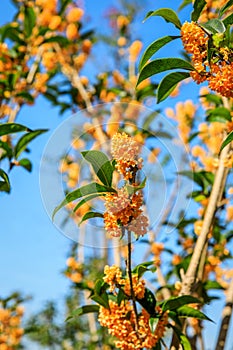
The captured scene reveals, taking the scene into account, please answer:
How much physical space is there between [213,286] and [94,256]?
Answer: 6.60 feet

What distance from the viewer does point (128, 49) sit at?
8.96ft

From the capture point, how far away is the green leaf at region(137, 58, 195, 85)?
78 centimetres

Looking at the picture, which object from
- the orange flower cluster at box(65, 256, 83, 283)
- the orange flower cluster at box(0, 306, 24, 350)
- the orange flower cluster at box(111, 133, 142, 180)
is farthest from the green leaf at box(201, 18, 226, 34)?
the orange flower cluster at box(0, 306, 24, 350)

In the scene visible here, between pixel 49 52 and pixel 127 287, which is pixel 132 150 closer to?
pixel 127 287

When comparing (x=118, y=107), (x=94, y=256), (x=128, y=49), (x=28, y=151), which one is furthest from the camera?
(x=94, y=256)

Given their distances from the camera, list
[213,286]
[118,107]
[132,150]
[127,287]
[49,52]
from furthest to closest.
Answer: [49,52] < [213,286] < [118,107] < [127,287] < [132,150]

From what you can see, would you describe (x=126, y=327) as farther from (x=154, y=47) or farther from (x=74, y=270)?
(x=74, y=270)

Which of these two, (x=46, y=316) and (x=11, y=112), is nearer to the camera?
(x=11, y=112)

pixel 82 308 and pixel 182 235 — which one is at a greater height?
pixel 182 235

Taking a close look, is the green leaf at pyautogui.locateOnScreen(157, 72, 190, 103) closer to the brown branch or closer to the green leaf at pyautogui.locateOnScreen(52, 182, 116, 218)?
the green leaf at pyautogui.locateOnScreen(52, 182, 116, 218)

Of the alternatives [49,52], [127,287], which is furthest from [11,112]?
[127,287]

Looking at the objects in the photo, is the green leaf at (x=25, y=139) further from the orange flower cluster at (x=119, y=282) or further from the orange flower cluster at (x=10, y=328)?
the orange flower cluster at (x=10, y=328)

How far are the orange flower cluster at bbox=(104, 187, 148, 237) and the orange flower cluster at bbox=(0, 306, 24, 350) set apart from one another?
78.4 inches

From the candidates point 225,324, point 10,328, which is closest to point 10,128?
point 225,324
